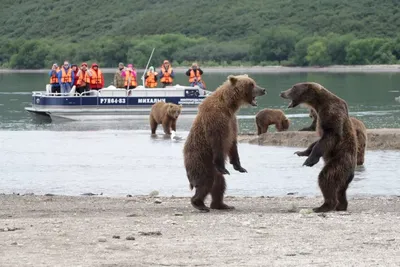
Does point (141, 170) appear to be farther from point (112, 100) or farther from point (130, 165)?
point (112, 100)

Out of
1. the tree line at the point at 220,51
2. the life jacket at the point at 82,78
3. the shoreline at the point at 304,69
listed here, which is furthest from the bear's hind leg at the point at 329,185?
the tree line at the point at 220,51

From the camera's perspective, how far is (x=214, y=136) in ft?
33.1

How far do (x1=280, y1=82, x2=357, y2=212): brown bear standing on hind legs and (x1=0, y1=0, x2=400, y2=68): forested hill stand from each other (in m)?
77.1

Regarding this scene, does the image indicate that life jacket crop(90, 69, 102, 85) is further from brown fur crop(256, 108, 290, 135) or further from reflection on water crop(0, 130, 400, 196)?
brown fur crop(256, 108, 290, 135)

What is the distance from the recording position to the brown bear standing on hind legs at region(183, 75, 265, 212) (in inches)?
398

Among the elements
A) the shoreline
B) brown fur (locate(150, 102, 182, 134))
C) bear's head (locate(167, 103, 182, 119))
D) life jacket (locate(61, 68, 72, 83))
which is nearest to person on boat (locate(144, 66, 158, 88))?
life jacket (locate(61, 68, 72, 83))

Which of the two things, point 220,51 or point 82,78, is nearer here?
point 82,78

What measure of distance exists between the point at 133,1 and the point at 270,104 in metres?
95.3

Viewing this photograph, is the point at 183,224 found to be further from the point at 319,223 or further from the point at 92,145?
the point at 92,145

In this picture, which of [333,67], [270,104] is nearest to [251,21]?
[333,67]

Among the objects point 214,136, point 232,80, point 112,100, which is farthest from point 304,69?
point 214,136

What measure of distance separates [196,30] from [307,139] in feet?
308

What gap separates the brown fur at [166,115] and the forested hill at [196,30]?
62813 millimetres

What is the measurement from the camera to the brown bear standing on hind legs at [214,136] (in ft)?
33.1
